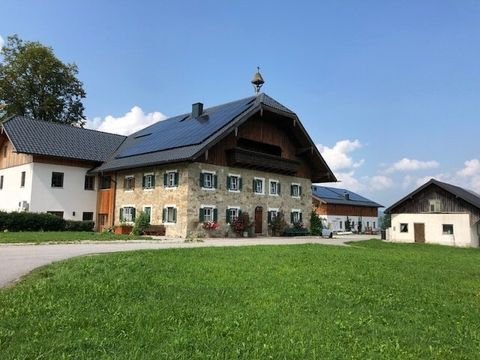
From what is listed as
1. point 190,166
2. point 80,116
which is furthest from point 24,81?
point 190,166

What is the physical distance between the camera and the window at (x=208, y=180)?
28.0 meters

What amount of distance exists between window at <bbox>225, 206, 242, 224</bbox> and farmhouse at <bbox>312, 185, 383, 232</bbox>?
24896 millimetres

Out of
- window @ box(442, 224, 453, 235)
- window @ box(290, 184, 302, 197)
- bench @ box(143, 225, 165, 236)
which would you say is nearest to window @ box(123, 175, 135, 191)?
bench @ box(143, 225, 165, 236)

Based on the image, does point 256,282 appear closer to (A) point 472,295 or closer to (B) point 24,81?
(A) point 472,295

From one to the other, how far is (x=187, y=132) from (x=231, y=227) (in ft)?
24.4

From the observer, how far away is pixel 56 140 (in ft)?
109

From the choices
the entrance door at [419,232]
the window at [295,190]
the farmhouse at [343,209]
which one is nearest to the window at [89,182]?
the window at [295,190]

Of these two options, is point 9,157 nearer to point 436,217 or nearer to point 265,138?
point 265,138

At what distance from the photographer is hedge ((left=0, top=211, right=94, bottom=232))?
25453 mm

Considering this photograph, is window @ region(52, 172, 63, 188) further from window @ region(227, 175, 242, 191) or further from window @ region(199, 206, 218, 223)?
window @ region(227, 175, 242, 191)

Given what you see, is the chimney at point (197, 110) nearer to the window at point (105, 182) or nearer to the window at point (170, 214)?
the window at point (105, 182)

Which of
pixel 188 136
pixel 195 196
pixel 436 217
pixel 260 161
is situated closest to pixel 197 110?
pixel 188 136

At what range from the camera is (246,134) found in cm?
3138

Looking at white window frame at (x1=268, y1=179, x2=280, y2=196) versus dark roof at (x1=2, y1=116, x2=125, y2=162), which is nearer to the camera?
dark roof at (x1=2, y1=116, x2=125, y2=162)
